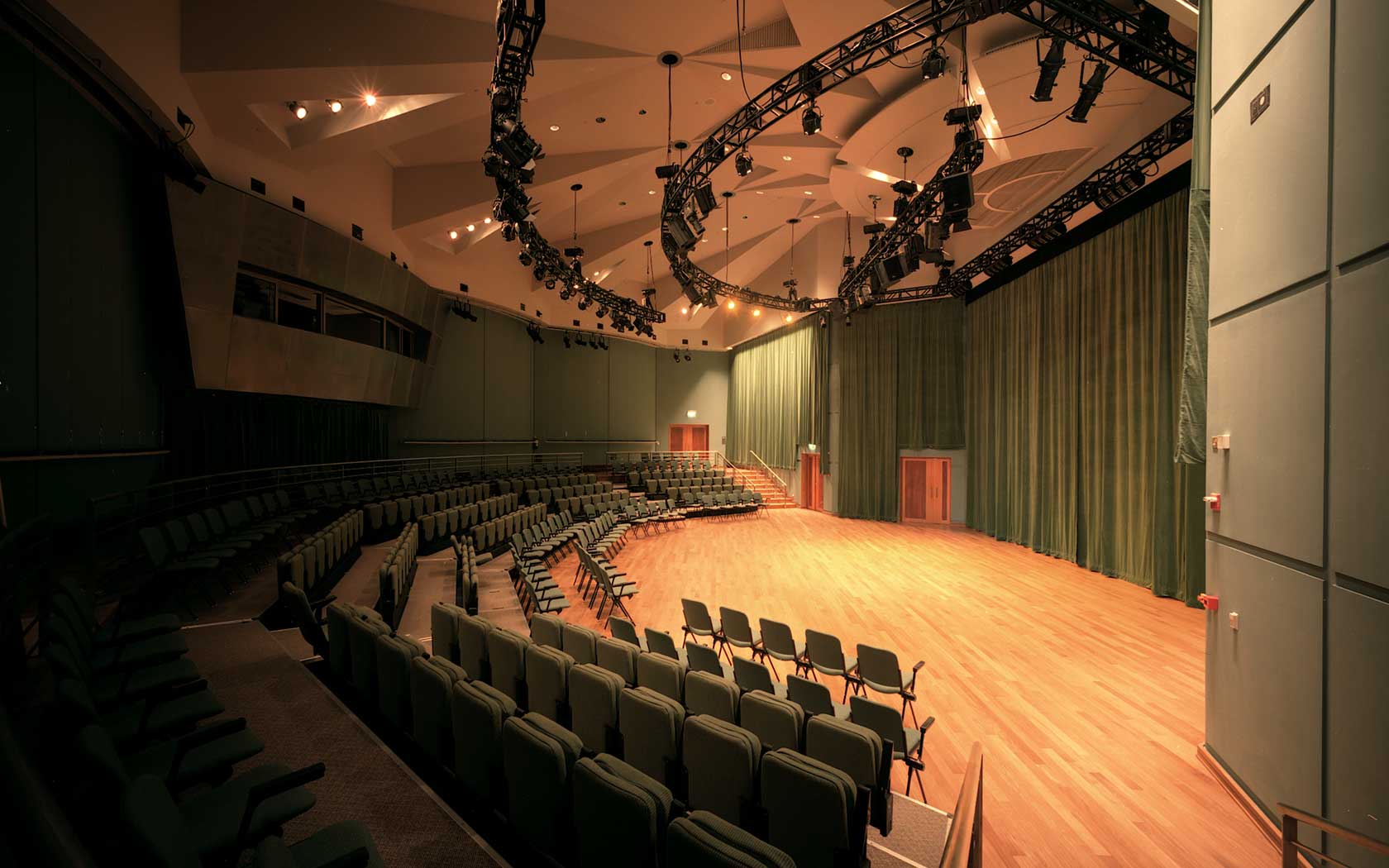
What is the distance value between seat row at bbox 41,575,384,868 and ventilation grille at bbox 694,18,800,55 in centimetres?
765

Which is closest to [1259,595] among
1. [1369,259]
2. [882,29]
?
[1369,259]

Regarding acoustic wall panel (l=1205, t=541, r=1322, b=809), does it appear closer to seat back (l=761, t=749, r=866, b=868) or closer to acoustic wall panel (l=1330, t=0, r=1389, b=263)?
acoustic wall panel (l=1330, t=0, r=1389, b=263)

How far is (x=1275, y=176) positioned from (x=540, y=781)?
4580 mm

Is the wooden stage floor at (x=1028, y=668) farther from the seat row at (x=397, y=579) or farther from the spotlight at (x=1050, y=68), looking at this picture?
the spotlight at (x=1050, y=68)

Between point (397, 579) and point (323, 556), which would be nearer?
point (397, 579)

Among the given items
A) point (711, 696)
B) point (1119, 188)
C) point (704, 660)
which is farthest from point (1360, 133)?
point (1119, 188)

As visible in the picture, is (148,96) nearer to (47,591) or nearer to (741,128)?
(47,591)

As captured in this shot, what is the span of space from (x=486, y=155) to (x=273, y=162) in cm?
392

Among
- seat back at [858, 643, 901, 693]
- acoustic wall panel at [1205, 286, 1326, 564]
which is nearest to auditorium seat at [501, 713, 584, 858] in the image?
seat back at [858, 643, 901, 693]

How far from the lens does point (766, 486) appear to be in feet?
61.4

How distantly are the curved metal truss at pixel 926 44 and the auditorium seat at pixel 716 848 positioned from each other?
565 cm

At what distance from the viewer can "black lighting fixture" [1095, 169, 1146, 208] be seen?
298 inches

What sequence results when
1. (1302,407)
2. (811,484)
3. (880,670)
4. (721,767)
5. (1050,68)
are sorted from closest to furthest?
1. (721,767)
2. (1302,407)
3. (880,670)
4. (1050,68)
5. (811,484)

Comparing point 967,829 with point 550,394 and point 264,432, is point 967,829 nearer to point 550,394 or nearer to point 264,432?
point 264,432
